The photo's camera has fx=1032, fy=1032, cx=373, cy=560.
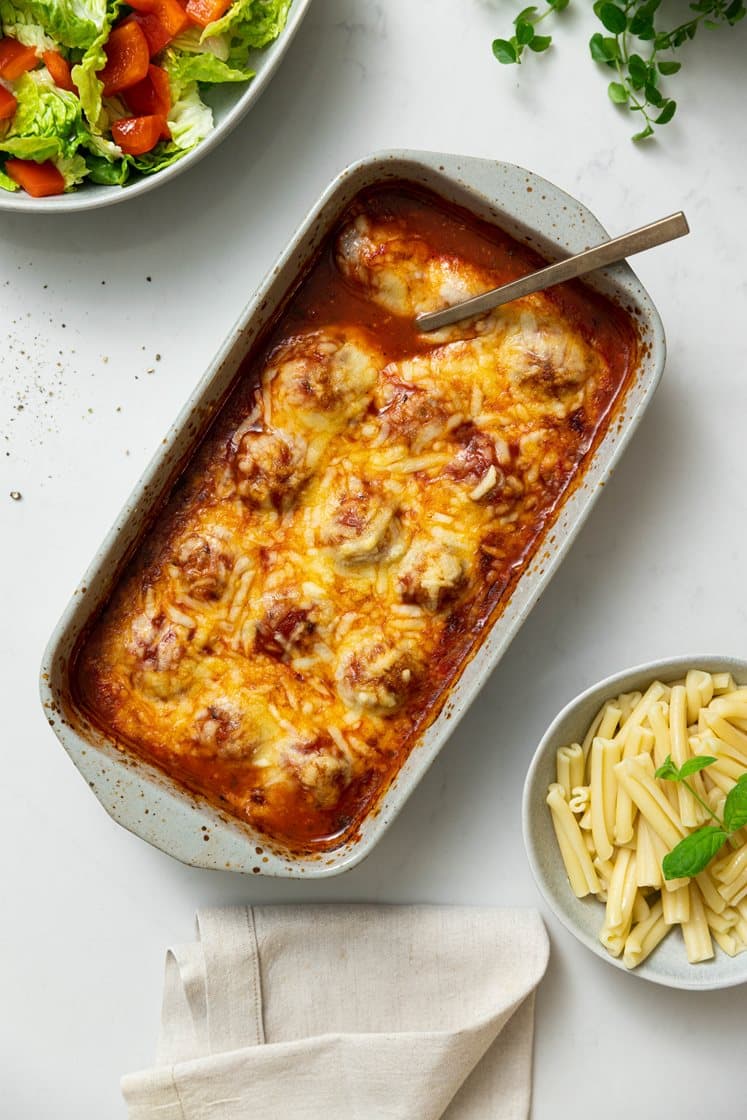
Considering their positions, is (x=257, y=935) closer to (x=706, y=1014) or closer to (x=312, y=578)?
(x=312, y=578)

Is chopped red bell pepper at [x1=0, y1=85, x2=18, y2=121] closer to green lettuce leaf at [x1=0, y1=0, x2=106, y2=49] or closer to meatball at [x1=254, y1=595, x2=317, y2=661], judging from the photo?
green lettuce leaf at [x1=0, y1=0, x2=106, y2=49]

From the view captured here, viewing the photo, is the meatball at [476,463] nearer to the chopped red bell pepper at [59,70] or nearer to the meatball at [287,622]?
the meatball at [287,622]

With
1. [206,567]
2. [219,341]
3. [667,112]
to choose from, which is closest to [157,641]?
[206,567]

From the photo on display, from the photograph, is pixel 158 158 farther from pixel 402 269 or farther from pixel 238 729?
pixel 238 729

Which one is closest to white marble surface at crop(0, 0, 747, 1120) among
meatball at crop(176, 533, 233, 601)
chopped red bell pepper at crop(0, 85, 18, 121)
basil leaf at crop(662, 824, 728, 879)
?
chopped red bell pepper at crop(0, 85, 18, 121)

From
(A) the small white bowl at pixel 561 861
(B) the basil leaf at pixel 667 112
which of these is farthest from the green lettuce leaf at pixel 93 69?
(A) the small white bowl at pixel 561 861

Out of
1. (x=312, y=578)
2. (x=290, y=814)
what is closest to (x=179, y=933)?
(x=290, y=814)

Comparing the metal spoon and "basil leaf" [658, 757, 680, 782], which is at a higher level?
the metal spoon
